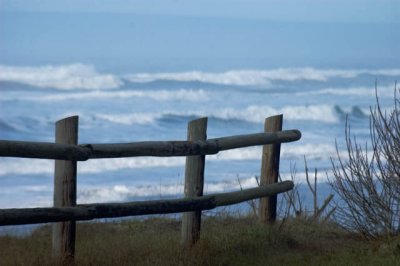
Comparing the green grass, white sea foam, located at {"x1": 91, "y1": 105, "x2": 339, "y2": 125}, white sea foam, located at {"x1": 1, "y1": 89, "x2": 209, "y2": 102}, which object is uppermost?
white sea foam, located at {"x1": 1, "y1": 89, "x2": 209, "y2": 102}

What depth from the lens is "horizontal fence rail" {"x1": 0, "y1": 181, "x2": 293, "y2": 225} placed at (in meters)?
7.14

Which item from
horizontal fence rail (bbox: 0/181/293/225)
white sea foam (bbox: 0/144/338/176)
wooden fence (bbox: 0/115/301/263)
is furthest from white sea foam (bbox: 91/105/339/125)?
horizontal fence rail (bbox: 0/181/293/225)

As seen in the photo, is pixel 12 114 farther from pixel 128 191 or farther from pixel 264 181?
pixel 264 181

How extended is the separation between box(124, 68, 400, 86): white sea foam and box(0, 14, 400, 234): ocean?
61 millimetres

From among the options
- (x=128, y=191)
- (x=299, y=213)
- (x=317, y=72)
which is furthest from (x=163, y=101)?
(x=299, y=213)

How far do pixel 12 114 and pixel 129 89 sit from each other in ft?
30.2

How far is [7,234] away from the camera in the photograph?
1080 cm

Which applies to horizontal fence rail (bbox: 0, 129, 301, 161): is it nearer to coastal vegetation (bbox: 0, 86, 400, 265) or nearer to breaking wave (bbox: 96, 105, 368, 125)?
coastal vegetation (bbox: 0, 86, 400, 265)

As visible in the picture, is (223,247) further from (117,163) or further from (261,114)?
(261,114)

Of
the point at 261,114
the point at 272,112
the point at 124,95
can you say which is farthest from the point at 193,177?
the point at 124,95

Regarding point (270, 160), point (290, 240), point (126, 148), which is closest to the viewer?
point (126, 148)

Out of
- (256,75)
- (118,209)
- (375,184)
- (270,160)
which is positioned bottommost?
(118,209)

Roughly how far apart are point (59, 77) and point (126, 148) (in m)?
36.9

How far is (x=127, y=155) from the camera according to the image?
26.3 feet
